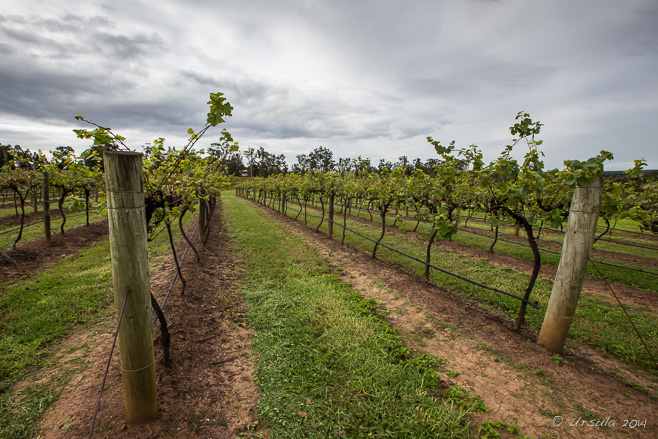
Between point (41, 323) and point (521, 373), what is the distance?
303 inches

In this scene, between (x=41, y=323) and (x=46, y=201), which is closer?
(x=41, y=323)

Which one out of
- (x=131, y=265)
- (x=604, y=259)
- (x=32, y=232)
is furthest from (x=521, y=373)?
(x=32, y=232)

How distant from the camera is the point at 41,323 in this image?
4.63 metres

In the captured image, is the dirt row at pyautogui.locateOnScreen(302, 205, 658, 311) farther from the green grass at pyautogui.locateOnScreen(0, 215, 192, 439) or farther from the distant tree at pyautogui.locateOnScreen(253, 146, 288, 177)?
the distant tree at pyautogui.locateOnScreen(253, 146, 288, 177)

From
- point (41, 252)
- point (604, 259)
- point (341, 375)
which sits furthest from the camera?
point (604, 259)


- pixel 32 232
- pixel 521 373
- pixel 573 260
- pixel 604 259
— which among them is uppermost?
pixel 573 260

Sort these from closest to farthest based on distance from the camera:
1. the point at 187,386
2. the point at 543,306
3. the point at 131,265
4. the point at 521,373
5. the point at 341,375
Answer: the point at 131,265 < the point at 187,386 < the point at 341,375 < the point at 521,373 < the point at 543,306

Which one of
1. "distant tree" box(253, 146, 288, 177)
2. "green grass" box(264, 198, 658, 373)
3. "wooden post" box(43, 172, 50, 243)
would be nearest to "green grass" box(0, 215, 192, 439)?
"wooden post" box(43, 172, 50, 243)

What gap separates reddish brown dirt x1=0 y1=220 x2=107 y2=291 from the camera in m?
7.11

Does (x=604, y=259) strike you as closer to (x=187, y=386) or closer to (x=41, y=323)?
(x=187, y=386)

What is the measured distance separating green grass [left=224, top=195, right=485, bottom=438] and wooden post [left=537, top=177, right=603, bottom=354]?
6.08 feet

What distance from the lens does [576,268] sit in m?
3.77

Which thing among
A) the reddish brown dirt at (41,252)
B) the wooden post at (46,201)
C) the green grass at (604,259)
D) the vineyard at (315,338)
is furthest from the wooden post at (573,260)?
the wooden post at (46,201)

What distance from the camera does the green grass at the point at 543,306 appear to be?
464 centimetres
